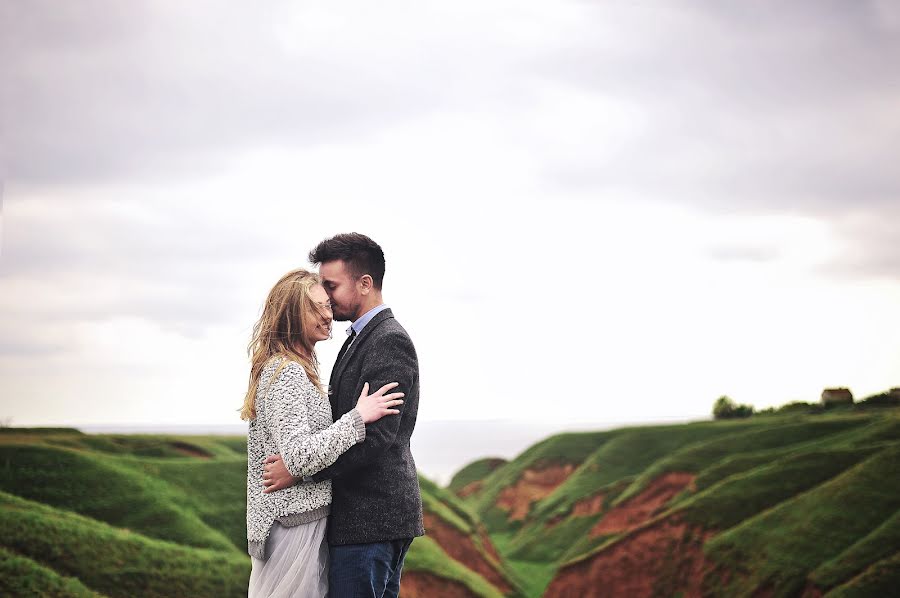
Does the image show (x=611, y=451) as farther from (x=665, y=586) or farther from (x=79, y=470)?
(x=79, y=470)

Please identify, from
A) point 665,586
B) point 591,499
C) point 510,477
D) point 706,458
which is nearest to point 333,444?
point 665,586

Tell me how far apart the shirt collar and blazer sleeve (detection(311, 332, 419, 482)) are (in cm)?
29

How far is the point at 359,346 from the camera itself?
723 cm

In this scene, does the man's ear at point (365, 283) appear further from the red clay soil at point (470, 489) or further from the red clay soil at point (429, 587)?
the red clay soil at point (470, 489)

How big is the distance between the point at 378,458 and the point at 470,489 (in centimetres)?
5950

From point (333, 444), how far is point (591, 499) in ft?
143

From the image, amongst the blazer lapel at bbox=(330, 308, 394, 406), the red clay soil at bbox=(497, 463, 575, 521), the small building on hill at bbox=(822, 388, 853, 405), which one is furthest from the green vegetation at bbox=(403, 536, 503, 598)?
the small building on hill at bbox=(822, 388, 853, 405)

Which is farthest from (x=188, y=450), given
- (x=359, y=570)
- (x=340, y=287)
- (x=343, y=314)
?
(x=359, y=570)

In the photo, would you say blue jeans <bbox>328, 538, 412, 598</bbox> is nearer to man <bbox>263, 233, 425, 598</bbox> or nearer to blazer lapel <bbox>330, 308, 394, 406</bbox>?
man <bbox>263, 233, 425, 598</bbox>

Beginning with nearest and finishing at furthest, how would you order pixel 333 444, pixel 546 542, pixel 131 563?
pixel 333 444, pixel 131 563, pixel 546 542

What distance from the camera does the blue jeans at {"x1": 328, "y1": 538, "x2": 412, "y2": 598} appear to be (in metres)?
6.63

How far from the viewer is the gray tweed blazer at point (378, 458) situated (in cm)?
662

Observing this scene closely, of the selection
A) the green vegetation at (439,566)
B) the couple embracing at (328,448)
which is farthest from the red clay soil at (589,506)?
the couple embracing at (328,448)

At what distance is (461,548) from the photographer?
36500 millimetres
